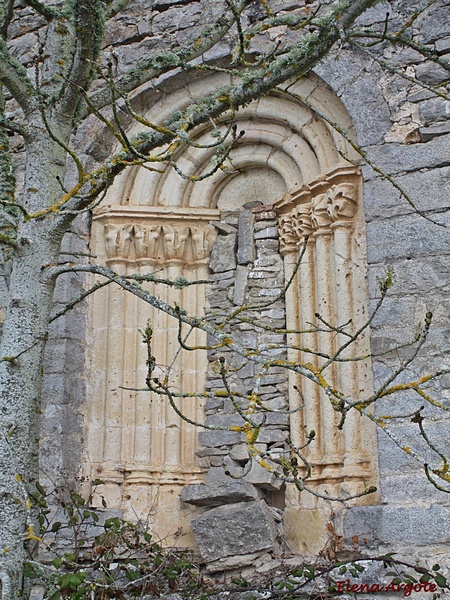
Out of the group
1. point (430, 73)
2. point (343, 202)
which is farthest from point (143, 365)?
point (430, 73)

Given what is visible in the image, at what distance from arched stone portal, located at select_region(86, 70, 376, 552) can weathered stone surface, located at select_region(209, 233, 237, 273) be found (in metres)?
0.06

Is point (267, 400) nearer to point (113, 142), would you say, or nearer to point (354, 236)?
point (354, 236)

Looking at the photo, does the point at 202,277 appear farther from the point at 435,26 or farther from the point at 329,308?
the point at 435,26

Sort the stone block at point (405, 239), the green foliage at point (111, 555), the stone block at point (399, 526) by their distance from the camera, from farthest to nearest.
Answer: the stone block at point (405, 239), the green foliage at point (111, 555), the stone block at point (399, 526)

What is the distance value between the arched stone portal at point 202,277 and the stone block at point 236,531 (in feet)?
0.84

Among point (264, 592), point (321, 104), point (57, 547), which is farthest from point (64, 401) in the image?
point (321, 104)

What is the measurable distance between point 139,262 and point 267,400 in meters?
1.43

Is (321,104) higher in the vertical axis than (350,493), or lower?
higher

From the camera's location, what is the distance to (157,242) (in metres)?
6.32

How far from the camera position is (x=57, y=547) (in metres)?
5.44

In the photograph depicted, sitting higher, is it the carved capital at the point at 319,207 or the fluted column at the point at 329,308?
the carved capital at the point at 319,207

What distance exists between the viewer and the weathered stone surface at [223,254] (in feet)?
20.7
